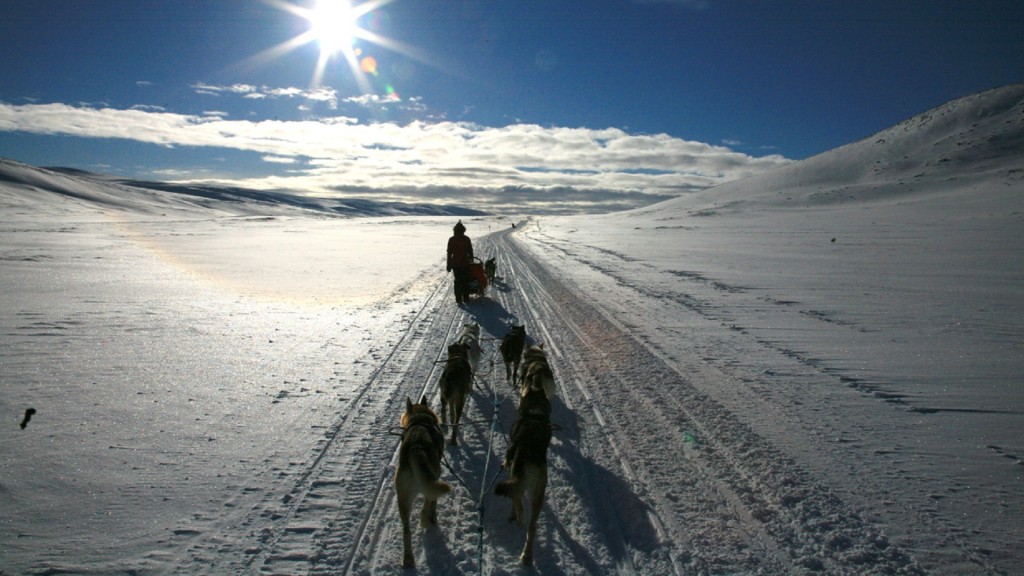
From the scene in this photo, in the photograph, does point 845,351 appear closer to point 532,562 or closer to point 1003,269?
point 532,562

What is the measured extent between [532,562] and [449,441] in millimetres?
1878

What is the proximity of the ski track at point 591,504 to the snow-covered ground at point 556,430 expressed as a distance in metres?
0.02

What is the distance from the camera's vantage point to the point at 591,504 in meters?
3.98

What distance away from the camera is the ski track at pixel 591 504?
3.36m

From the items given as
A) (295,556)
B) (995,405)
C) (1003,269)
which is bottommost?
(295,556)

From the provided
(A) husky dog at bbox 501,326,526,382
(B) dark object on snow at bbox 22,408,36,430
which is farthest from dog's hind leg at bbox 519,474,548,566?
(B) dark object on snow at bbox 22,408,36,430

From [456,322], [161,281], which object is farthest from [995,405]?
[161,281]

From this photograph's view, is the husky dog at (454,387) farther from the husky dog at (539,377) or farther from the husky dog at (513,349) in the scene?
the husky dog at (513,349)

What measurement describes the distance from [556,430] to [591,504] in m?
1.31

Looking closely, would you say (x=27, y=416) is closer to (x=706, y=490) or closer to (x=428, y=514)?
(x=428, y=514)

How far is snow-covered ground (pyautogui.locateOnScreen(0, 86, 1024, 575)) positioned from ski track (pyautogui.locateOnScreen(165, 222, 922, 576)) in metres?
0.02

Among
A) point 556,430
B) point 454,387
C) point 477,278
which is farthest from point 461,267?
point 556,430

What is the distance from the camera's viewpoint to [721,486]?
4.23m

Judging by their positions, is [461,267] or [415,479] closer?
[415,479]
